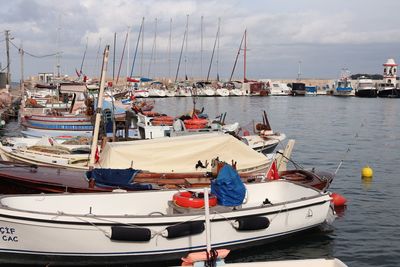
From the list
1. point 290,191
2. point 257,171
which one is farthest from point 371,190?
point 290,191

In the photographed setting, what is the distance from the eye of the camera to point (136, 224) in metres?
10.8

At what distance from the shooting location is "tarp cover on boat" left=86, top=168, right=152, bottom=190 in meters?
13.7

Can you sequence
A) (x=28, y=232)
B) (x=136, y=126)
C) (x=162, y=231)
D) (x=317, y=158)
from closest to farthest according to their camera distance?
(x=28, y=232) → (x=162, y=231) → (x=136, y=126) → (x=317, y=158)

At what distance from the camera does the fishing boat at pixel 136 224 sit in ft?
34.3

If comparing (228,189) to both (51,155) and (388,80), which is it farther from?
(388,80)

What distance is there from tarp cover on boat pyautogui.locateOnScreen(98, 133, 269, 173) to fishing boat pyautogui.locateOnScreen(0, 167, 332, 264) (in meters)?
3.05

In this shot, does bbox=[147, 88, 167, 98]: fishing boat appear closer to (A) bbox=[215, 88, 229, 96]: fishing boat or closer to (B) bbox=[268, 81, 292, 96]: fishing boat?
(A) bbox=[215, 88, 229, 96]: fishing boat

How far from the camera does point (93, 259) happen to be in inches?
430

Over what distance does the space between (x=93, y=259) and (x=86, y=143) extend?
485 inches

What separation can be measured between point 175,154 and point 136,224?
5569 mm

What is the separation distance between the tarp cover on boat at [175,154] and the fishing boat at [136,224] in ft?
10.0

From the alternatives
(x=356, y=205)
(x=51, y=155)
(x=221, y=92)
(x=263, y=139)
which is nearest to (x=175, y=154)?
(x=51, y=155)

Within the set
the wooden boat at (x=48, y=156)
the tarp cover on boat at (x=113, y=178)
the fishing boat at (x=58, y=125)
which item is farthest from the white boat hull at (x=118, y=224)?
the fishing boat at (x=58, y=125)

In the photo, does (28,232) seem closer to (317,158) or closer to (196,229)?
(196,229)
